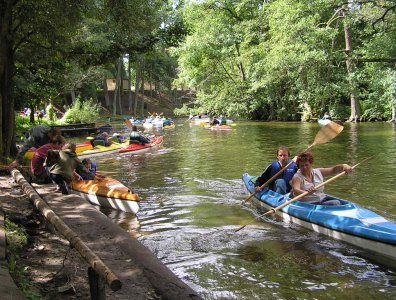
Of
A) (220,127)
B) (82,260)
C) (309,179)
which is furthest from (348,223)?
(220,127)

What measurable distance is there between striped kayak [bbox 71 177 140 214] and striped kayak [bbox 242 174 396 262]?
2.62m

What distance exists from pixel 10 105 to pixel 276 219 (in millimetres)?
6489

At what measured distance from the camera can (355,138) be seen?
20.1m

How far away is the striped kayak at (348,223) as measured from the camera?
5.39 m

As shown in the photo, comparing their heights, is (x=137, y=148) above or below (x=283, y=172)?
below

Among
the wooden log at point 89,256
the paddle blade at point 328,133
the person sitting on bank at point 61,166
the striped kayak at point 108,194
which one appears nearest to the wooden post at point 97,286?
the wooden log at point 89,256

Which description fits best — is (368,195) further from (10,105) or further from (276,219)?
(10,105)

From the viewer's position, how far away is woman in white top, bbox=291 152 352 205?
6699mm

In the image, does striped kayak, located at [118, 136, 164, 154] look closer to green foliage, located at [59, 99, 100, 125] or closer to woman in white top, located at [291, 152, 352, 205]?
woman in white top, located at [291, 152, 352, 205]

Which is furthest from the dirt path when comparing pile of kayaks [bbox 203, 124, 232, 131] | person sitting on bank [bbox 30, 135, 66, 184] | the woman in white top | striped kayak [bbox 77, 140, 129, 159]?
pile of kayaks [bbox 203, 124, 232, 131]

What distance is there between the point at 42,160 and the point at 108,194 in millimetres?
1385

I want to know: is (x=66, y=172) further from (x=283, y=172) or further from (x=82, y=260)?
(x=283, y=172)

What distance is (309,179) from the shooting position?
22.5 feet

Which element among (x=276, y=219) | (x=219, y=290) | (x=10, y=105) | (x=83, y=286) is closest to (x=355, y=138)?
(x=276, y=219)
